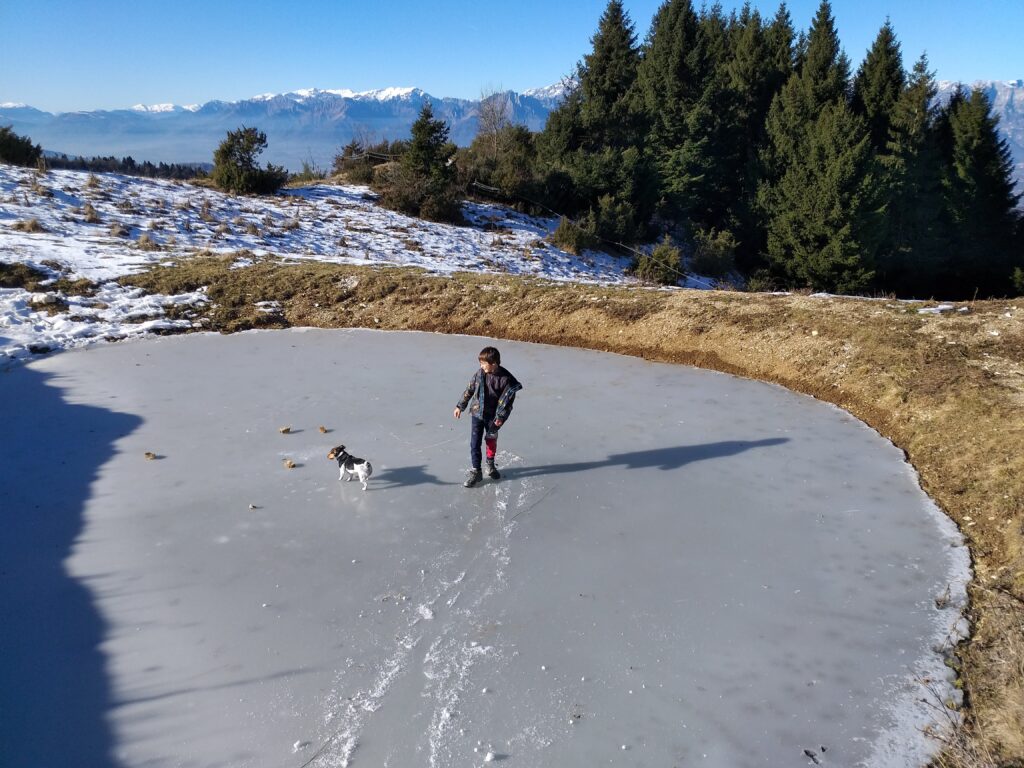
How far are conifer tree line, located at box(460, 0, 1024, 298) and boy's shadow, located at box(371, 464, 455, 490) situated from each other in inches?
713

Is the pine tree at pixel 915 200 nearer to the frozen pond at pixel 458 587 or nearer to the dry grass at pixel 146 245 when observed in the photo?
the frozen pond at pixel 458 587

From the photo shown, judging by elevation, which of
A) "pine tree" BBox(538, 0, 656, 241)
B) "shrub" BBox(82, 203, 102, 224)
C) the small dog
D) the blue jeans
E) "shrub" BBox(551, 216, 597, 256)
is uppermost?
"pine tree" BBox(538, 0, 656, 241)

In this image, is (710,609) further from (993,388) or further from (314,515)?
(993,388)

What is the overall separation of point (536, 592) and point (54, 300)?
1232 cm

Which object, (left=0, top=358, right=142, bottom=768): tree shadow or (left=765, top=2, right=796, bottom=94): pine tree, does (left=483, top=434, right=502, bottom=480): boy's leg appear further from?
(left=765, top=2, right=796, bottom=94): pine tree

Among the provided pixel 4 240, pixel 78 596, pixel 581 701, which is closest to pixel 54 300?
pixel 4 240

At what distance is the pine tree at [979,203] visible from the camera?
28.9 metres

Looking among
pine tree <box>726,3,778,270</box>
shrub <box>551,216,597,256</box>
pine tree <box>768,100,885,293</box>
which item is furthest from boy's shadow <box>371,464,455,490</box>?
pine tree <box>726,3,778,270</box>

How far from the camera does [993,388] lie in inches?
297

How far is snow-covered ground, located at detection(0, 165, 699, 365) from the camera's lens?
12.0 metres

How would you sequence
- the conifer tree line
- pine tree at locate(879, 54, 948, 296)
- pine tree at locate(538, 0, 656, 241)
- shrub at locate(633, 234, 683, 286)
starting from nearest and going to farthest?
1. shrub at locate(633, 234, 683, 286)
2. the conifer tree line
3. pine tree at locate(538, 0, 656, 241)
4. pine tree at locate(879, 54, 948, 296)

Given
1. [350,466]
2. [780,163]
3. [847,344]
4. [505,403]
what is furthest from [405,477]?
[780,163]

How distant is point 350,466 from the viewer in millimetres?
6297

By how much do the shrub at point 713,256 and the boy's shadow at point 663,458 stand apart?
59.6ft
